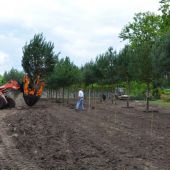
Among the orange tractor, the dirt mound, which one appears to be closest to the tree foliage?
the orange tractor

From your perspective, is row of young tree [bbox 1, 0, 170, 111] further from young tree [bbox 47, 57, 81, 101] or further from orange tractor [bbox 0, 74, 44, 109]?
orange tractor [bbox 0, 74, 44, 109]

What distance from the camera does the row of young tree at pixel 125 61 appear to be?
30.3 metres

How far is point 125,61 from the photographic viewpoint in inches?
1706

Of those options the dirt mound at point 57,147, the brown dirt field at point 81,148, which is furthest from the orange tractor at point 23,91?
the brown dirt field at point 81,148

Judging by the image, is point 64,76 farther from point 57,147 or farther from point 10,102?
point 57,147

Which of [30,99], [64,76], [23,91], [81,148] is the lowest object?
[81,148]

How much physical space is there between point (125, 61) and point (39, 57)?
898 centimetres

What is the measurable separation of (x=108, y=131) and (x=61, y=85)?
34.5 metres

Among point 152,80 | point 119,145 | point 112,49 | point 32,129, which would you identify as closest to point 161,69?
point 152,80

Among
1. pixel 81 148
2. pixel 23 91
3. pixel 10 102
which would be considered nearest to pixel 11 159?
pixel 81 148

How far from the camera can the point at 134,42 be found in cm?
5300

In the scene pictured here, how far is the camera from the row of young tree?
3033 cm

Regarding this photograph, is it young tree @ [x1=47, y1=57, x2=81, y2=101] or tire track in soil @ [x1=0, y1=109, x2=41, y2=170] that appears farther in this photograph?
young tree @ [x1=47, y1=57, x2=81, y2=101]

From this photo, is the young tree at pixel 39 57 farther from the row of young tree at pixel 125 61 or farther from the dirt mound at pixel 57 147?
the dirt mound at pixel 57 147
